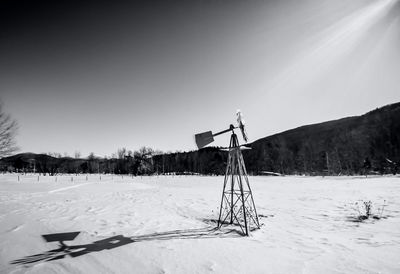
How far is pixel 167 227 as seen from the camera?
789 cm

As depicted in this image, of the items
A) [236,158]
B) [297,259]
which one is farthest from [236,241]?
[236,158]

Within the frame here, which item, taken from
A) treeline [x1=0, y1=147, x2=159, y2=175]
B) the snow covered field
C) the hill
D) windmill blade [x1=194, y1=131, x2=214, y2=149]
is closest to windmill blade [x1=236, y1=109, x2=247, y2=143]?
windmill blade [x1=194, y1=131, x2=214, y2=149]

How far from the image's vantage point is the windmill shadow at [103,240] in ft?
16.9

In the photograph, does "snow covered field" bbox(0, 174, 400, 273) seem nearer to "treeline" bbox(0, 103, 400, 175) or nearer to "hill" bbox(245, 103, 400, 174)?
"treeline" bbox(0, 103, 400, 175)

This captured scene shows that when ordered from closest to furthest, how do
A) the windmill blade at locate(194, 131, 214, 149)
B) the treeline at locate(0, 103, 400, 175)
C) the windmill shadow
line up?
1. the windmill shadow
2. the windmill blade at locate(194, 131, 214, 149)
3. the treeline at locate(0, 103, 400, 175)

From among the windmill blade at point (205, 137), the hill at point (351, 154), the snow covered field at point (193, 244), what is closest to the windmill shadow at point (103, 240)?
the snow covered field at point (193, 244)

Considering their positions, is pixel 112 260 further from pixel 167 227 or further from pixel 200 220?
pixel 200 220

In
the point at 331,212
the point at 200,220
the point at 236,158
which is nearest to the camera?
the point at 236,158

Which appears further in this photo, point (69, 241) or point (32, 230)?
point (32, 230)

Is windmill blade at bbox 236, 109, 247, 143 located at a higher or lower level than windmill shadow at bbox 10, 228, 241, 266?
higher

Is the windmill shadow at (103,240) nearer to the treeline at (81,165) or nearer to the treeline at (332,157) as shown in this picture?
the treeline at (332,157)

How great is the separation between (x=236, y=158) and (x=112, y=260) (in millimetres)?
5676

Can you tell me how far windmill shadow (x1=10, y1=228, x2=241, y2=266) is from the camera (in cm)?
514

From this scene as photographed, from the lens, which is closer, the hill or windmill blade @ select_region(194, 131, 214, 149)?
windmill blade @ select_region(194, 131, 214, 149)
